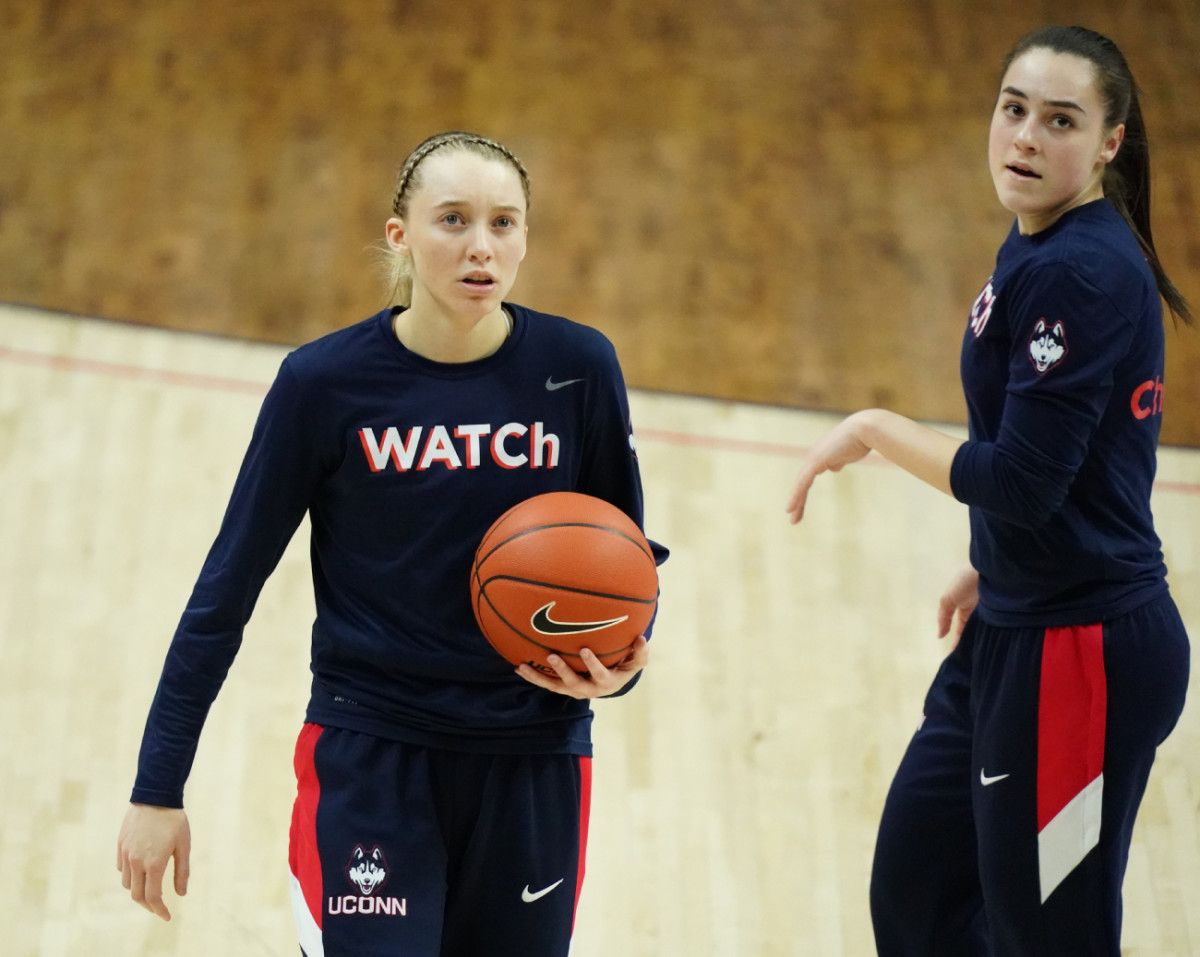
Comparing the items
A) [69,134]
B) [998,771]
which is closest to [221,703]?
[998,771]

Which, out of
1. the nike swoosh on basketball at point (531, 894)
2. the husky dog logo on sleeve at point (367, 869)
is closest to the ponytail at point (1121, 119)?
the nike swoosh on basketball at point (531, 894)

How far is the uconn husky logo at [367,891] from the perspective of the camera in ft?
8.21

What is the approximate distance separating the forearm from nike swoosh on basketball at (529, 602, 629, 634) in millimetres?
575

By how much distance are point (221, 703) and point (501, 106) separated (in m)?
3.45

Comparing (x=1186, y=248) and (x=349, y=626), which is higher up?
(x=1186, y=248)

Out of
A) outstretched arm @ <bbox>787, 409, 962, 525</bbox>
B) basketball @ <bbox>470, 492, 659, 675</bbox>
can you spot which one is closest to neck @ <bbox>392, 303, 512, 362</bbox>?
basketball @ <bbox>470, 492, 659, 675</bbox>

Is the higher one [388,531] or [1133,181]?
[1133,181]

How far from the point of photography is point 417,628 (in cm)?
257

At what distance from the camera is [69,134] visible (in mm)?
6715

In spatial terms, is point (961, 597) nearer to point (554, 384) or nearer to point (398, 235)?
point (554, 384)

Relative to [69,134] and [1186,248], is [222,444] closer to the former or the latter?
[69,134]

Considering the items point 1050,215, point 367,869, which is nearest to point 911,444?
point 1050,215

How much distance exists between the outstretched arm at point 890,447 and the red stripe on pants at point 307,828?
0.95m

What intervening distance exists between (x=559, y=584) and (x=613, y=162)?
180 inches
